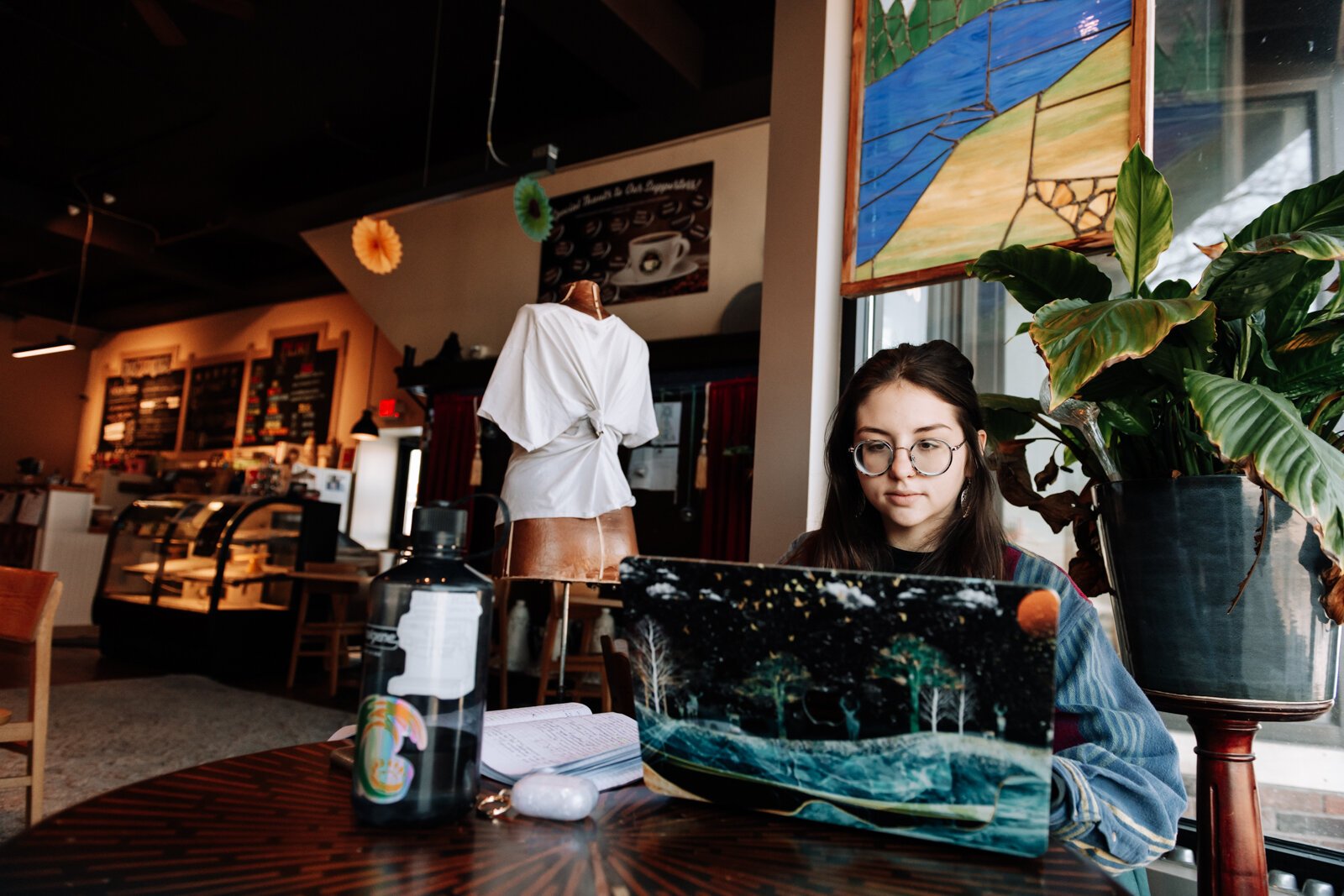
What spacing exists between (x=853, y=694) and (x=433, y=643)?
0.34 m

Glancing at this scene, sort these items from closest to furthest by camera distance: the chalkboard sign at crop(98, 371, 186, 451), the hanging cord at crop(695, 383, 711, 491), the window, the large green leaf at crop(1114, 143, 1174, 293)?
the large green leaf at crop(1114, 143, 1174, 293), the window, the hanging cord at crop(695, 383, 711, 491), the chalkboard sign at crop(98, 371, 186, 451)

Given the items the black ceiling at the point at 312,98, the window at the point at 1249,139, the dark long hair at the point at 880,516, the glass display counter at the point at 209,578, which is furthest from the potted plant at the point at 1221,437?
the glass display counter at the point at 209,578

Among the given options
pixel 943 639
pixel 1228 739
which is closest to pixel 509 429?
pixel 1228 739

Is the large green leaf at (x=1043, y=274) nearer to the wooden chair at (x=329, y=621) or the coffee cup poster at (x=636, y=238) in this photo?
the coffee cup poster at (x=636, y=238)

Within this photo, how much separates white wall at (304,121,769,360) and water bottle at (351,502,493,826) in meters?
4.05

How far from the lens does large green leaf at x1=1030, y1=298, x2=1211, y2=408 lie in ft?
3.87

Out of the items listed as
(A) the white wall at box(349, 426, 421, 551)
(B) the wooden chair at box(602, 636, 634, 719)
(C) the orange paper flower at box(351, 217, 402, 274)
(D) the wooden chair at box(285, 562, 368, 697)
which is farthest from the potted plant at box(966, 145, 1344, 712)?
(A) the white wall at box(349, 426, 421, 551)

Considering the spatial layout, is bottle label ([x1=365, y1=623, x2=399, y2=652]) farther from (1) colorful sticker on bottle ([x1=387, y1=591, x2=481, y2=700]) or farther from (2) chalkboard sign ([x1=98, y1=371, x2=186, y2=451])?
(2) chalkboard sign ([x1=98, y1=371, x2=186, y2=451])

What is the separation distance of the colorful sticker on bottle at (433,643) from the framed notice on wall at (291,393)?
8.38 meters

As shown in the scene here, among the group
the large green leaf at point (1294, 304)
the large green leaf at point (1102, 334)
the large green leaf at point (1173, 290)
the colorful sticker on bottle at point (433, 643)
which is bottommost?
the colorful sticker on bottle at point (433, 643)

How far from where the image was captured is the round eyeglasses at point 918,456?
129 cm

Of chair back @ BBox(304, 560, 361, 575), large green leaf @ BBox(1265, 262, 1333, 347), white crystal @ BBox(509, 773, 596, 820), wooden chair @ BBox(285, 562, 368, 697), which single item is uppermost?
large green leaf @ BBox(1265, 262, 1333, 347)

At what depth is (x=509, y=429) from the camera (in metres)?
2.76

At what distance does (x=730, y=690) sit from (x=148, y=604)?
610 cm
